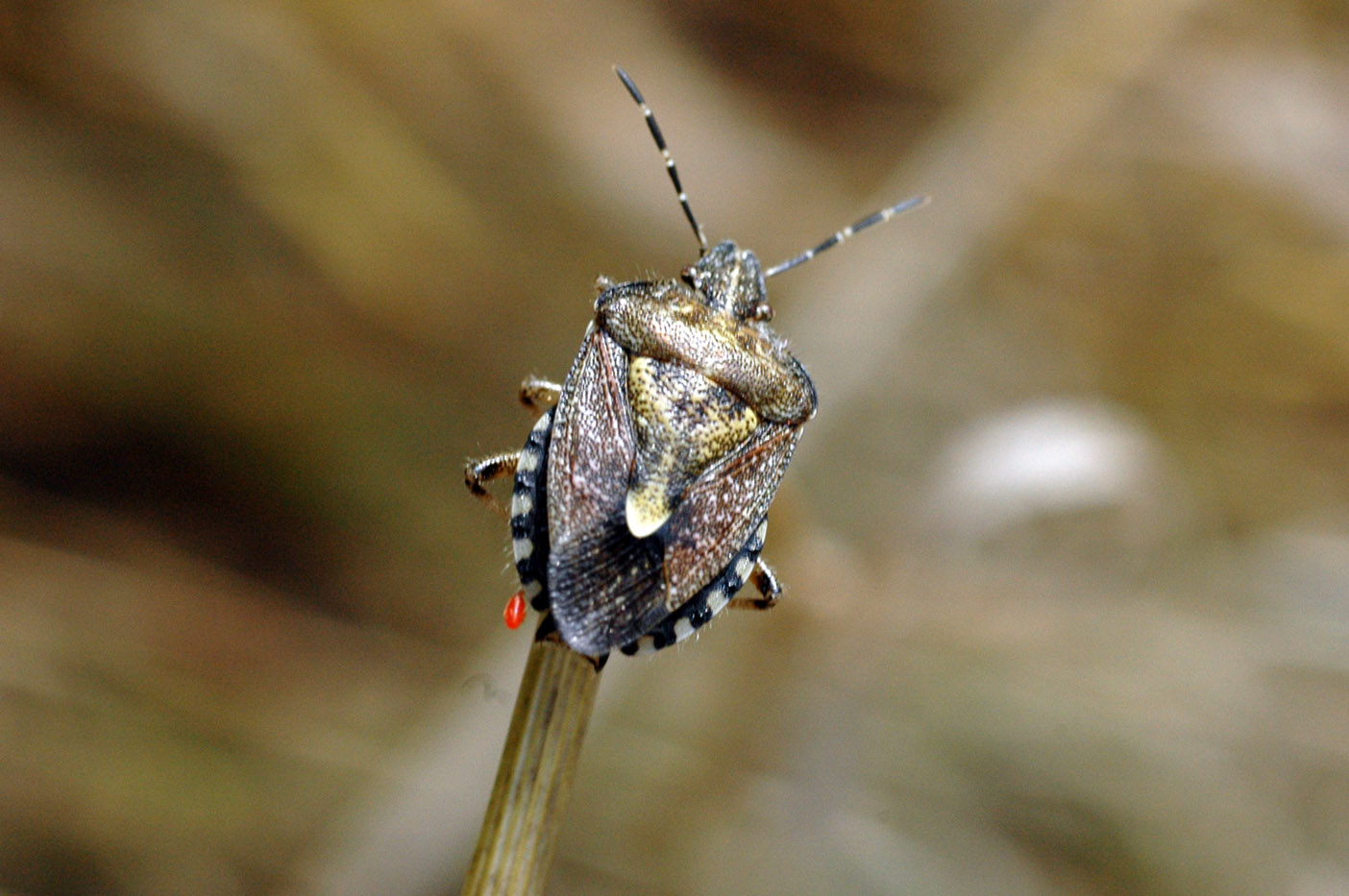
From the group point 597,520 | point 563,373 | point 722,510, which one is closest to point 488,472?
point 597,520

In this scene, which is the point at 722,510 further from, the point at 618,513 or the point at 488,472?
the point at 488,472

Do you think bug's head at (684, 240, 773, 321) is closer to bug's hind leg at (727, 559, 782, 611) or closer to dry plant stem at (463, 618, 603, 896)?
bug's hind leg at (727, 559, 782, 611)

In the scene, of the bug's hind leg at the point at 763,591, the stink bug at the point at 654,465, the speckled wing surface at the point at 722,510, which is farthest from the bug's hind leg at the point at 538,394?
the bug's hind leg at the point at 763,591

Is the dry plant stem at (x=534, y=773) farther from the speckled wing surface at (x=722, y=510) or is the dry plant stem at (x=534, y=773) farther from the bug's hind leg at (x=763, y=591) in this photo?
the bug's hind leg at (x=763, y=591)

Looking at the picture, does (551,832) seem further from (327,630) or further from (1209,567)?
(1209,567)

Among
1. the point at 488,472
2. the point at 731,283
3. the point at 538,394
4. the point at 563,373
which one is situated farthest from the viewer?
the point at 563,373

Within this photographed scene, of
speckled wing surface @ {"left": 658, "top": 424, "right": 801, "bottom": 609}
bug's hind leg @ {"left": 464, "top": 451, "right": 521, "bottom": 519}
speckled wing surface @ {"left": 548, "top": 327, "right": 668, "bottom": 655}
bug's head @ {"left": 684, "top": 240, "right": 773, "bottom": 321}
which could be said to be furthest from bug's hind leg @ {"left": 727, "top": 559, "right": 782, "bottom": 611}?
bug's head @ {"left": 684, "top": 240, "right": 773, "bottom": 321}
